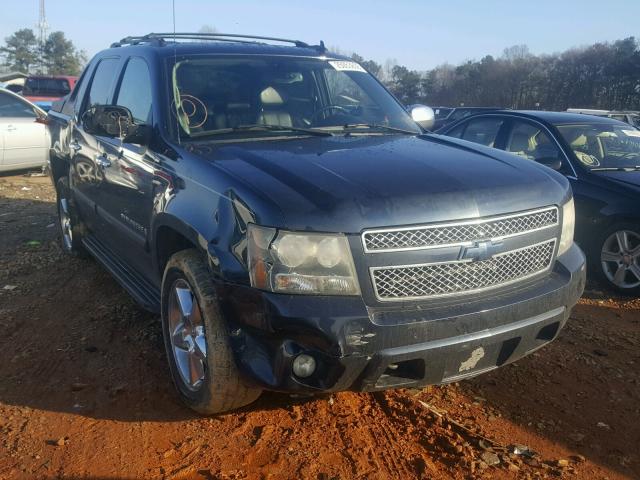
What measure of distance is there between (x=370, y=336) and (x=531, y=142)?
178 inches

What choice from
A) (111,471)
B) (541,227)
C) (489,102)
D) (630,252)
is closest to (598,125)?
(630,252)

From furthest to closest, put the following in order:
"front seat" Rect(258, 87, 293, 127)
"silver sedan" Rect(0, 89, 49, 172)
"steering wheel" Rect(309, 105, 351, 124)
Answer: "silver sedan" Rect(0, 89, 49, 172) < "steering wheel" Rect(309, 105, 351, 124) < "front seat" Rect(258, 87, 293, 127)

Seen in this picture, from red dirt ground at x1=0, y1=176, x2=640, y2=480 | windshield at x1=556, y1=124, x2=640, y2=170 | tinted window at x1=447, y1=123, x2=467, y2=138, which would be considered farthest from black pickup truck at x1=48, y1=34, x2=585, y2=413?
tinted window at x1=447, y1=123, x2=467, y2=138

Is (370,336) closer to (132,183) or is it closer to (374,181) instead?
(374,181)

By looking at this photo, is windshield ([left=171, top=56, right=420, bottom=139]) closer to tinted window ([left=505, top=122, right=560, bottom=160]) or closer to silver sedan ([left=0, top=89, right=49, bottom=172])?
tinted window ([left=505, top=122, right=560, bottom=160])

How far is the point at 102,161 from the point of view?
14.2 feet

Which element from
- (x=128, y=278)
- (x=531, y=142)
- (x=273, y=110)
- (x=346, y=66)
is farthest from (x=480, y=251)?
(x=531, y=142)

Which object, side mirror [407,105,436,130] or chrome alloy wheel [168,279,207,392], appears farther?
side mirror [407,105,436,130]

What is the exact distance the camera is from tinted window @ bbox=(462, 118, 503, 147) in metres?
6.68

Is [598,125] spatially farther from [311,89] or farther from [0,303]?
[0,303]

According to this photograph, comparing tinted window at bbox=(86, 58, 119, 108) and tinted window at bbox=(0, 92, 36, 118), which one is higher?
tinted window at bbox=(86, 58, 119, 108)

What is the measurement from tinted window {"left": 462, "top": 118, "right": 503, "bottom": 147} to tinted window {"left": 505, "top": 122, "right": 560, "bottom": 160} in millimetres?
218

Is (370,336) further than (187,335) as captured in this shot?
No

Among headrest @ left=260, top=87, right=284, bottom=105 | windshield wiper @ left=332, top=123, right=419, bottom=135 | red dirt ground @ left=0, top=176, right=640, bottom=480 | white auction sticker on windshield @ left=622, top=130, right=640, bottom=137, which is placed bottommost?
red dirt ground @ left=0, top=176, right=640, bottom=480
